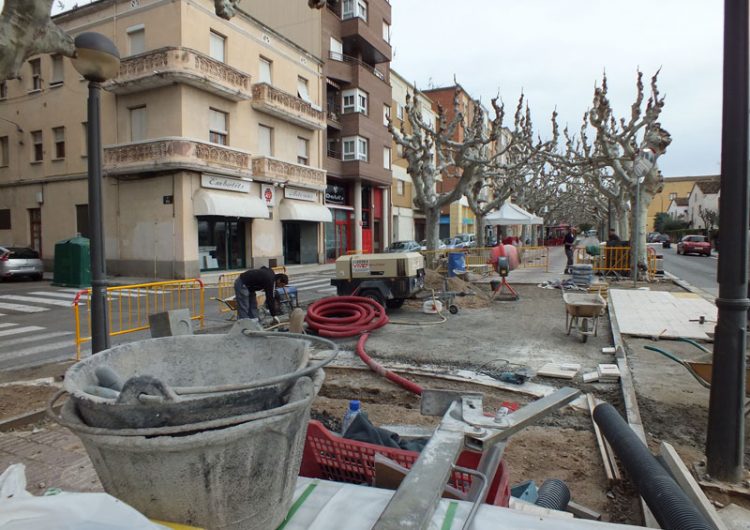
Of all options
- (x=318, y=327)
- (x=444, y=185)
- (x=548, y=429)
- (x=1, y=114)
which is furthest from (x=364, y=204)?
(x=548, y=429)

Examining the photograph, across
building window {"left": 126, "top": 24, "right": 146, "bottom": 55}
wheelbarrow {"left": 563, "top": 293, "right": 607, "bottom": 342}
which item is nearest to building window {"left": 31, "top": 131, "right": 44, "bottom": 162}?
building window {"left": 126, "top": 24, "right": 146, "bottom": 55}

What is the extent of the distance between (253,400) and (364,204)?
33875 mm

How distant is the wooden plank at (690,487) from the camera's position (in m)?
2.33

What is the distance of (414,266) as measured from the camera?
10461 millimetres

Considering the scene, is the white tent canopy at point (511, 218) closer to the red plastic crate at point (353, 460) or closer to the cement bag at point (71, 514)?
the red plastic crate at point (353, 460)

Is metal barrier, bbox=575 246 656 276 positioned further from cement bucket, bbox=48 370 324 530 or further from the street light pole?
cement bucket, bbox=48 370 324 530

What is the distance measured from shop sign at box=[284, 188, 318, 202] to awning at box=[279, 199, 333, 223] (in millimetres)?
225

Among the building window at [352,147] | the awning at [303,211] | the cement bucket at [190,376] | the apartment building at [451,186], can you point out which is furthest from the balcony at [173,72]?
the apartment building at [451,186]

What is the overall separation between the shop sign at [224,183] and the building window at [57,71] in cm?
948

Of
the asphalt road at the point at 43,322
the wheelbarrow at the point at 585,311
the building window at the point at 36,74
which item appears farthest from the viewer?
the building window at the point at 36,74

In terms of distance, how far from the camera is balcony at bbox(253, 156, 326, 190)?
22938 millimetres

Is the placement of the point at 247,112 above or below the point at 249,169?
above

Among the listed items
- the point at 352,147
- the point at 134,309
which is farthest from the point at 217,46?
the point at 134,309

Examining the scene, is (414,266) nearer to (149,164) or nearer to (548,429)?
(548,429)
